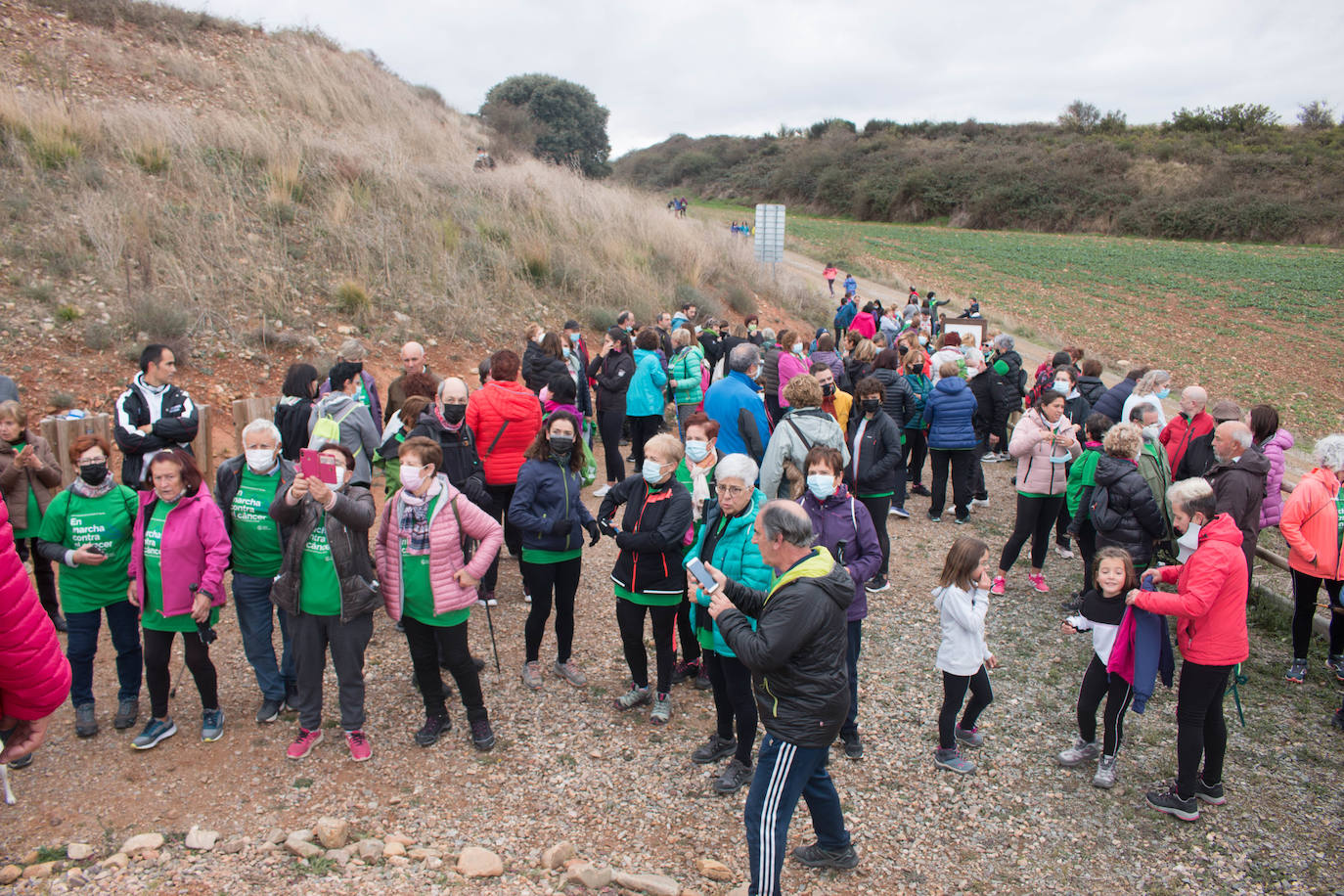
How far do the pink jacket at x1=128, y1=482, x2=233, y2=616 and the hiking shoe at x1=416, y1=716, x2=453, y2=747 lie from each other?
1379 mm

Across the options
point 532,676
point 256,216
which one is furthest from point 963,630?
point 256,216

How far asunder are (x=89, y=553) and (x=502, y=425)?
2.77 meters

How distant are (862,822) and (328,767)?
3000 mm

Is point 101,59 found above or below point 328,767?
above

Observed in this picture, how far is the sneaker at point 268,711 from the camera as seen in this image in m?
4.88

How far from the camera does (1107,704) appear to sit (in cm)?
472

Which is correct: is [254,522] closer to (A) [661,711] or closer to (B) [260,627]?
(B) [260,627]

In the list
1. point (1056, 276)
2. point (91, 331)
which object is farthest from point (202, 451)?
point (1056, 276)

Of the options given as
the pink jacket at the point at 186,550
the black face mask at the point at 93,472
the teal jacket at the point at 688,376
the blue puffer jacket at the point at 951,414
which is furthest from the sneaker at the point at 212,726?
the blue puffer jacket at the point at 951,414

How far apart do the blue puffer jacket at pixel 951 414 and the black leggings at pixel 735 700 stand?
17.3ft

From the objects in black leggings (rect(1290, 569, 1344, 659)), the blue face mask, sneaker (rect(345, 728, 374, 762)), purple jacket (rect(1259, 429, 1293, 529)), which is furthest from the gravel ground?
purple jacket (rect(1259, 429, 1293, 529))

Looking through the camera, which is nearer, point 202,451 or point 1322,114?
point 202,451

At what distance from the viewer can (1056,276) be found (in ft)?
118

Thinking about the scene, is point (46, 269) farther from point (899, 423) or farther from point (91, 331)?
point (899, 423)
